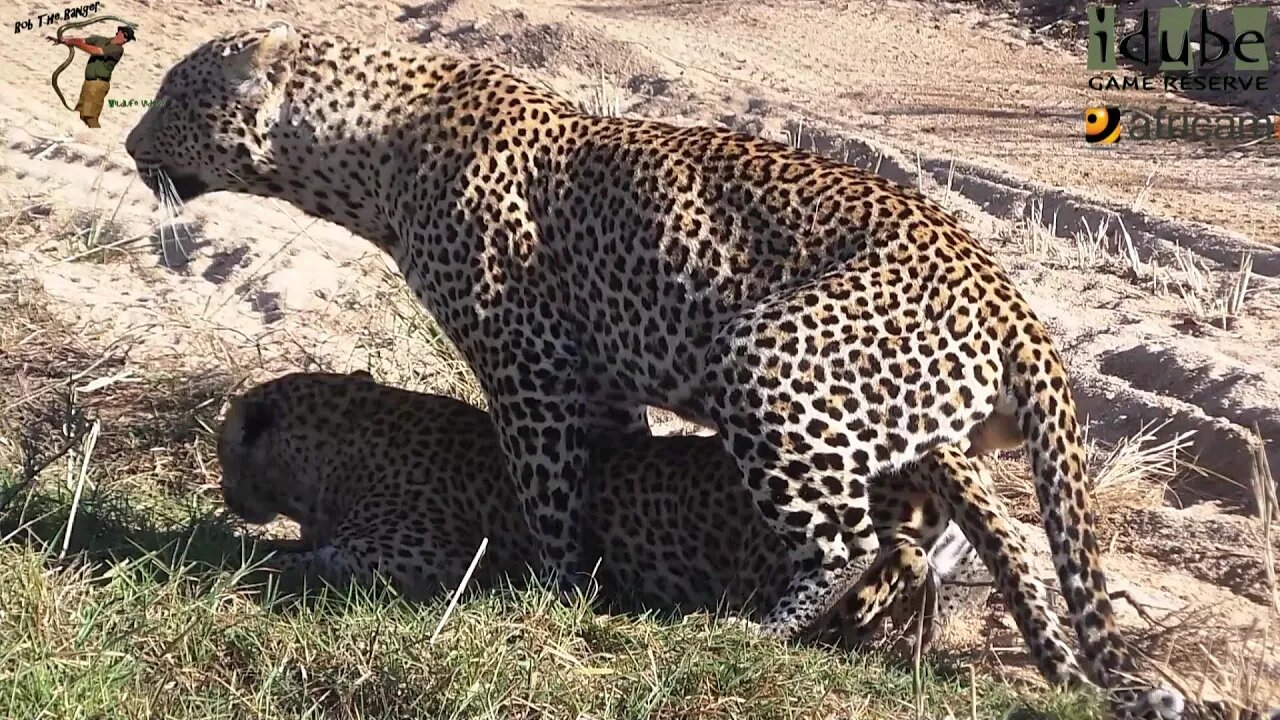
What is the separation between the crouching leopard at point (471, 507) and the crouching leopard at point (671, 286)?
158 mm

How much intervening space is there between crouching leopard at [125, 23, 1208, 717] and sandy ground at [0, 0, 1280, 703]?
2.48 ft

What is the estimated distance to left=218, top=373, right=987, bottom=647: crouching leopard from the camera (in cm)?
576

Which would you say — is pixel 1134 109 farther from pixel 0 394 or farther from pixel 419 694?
pixel 419 694

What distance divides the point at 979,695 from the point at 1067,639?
35cm

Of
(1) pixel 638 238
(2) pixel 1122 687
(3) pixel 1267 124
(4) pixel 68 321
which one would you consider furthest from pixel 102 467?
(3) pixel 1267 124

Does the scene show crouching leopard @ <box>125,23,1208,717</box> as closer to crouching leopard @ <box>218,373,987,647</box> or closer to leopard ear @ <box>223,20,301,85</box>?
leopard ear @ <box>223,20,301,85</box>

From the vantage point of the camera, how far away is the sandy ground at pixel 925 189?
674 cm

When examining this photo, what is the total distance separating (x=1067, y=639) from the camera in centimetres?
522

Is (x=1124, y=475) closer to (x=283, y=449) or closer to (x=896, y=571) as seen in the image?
(x=896, y=571)

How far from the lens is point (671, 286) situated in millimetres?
5738

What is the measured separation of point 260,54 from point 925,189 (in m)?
4.69

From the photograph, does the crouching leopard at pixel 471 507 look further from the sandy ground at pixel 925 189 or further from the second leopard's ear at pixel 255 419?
the sandy ground at pixel 925 189

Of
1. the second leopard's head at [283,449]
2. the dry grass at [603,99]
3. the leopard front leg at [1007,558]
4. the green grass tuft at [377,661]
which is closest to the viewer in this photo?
the green grass tuft at [377,661]

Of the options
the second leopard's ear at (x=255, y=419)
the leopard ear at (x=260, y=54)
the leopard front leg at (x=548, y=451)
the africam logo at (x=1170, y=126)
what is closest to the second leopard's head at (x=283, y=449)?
the second leopard's ear at (x=255, y=419)
